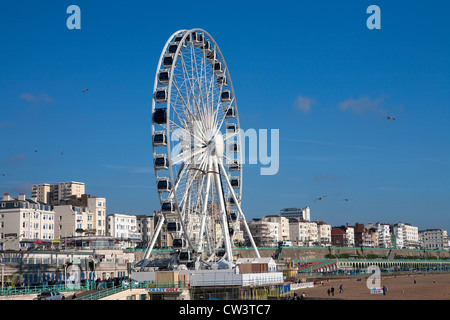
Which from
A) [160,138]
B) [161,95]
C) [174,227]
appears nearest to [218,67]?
[161,95]

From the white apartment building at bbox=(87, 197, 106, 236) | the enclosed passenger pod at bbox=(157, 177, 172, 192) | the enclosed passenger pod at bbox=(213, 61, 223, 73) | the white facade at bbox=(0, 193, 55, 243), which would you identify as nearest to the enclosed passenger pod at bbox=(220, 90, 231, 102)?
the enclosed passenger pod at bbox=(213, 61, 223, 73)

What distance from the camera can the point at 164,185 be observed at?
193ft

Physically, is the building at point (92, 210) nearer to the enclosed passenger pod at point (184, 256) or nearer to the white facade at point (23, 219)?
the white facade at point (23, 219)

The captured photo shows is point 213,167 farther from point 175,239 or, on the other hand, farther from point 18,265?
point 18,265

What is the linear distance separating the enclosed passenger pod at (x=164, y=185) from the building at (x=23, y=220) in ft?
194

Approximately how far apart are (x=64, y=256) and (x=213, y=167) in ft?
95.1

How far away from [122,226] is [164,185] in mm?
110148

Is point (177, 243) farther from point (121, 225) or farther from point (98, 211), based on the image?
point (121, 225)

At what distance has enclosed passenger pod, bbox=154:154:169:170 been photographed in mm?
58344

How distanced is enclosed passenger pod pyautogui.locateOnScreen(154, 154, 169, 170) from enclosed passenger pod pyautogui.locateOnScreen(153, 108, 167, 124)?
3256 mm

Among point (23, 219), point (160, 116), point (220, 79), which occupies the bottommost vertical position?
point (23, 219)

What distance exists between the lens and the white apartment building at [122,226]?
155 m

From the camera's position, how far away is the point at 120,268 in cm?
8244
